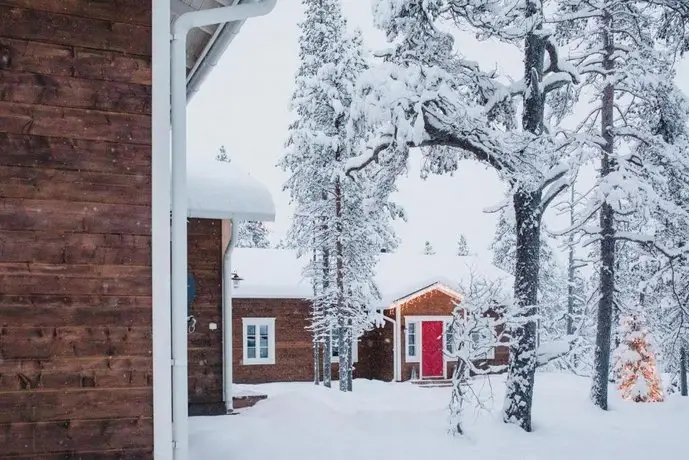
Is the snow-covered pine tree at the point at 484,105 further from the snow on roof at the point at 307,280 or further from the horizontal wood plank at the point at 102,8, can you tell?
the snow on roof at the point at 307,280

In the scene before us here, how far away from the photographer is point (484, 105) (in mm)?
13430

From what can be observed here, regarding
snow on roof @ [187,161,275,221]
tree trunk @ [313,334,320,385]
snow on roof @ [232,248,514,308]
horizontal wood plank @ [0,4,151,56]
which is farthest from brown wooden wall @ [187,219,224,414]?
tree trunk @ [313,334,320,385]

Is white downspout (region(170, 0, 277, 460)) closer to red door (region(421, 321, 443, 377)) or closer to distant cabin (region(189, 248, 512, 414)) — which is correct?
distant cabin (region(189, 248, 512, 414))

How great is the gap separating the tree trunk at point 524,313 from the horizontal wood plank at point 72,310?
30.0 ft

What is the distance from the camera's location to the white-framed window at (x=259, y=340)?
24.4 metres

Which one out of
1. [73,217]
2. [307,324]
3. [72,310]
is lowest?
[307,324]

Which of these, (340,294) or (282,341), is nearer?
(340,294)

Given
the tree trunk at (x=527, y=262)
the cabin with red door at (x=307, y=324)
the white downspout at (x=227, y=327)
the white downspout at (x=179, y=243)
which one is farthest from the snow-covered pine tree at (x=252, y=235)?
the white downspout at (x=179, y=243)

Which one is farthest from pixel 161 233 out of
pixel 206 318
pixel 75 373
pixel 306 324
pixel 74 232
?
pixel 306 324

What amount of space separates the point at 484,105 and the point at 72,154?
10.5 m

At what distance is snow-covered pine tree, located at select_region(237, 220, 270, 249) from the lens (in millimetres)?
36200

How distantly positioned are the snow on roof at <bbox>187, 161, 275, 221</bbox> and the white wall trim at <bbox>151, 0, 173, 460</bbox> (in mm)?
5929

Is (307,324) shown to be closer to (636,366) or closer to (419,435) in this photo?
(636,366)

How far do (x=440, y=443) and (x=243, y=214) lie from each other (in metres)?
4.50
